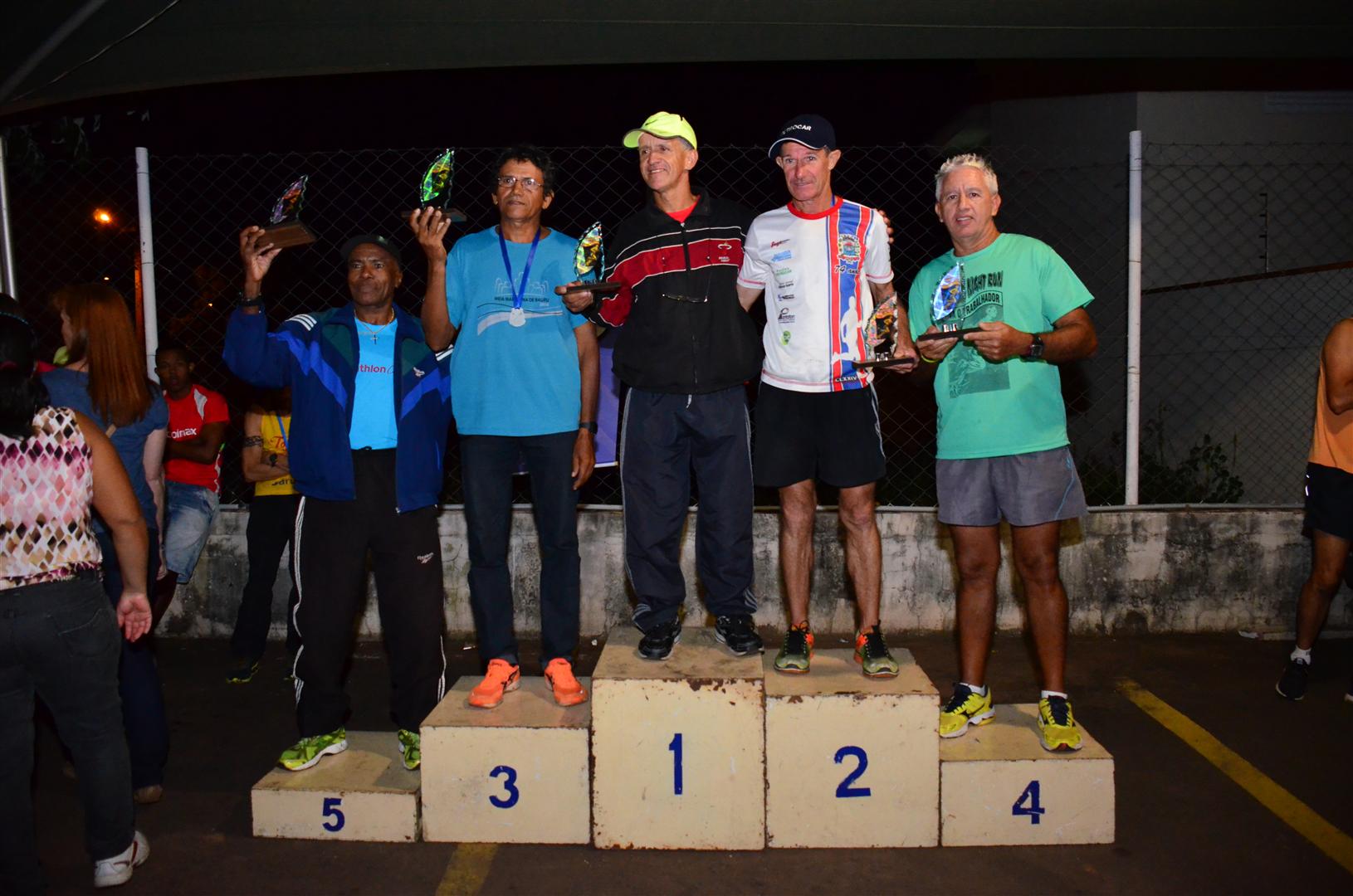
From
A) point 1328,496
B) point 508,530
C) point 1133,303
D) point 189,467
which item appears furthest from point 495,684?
point 1133,303

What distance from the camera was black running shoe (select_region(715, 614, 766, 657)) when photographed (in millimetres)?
3812

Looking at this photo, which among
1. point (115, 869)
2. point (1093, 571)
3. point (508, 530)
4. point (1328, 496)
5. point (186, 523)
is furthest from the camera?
point (1093, 571)

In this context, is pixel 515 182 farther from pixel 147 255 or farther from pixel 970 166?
pixel 147 255

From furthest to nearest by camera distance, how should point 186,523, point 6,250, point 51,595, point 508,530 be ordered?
1. point 6,250
2. point 186,523
3. point 508,530
4. point 51,595

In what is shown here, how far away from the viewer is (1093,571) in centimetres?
597

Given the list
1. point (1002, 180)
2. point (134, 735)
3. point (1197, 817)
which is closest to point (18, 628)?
point (134, 735)

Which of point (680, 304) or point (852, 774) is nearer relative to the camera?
point (852, 774)

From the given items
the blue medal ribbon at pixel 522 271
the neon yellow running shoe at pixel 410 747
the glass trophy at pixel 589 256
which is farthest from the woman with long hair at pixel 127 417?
the glass trophy at pixel 589 256

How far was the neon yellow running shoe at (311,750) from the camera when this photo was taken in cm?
379

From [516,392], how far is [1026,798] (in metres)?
2.41

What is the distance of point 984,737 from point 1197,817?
0.83 meters

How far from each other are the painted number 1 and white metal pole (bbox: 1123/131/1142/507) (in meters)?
3.75

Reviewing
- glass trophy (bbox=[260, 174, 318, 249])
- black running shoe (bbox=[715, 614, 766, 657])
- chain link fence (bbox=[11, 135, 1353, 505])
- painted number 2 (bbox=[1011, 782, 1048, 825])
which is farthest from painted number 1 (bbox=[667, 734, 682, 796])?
chain link fence (bbox=[11, 135, 1353, 505])

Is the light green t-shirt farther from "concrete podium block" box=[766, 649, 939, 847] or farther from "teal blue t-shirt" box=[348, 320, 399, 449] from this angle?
"teal blue t-shirt" box=[348, 320, 399, 449]
